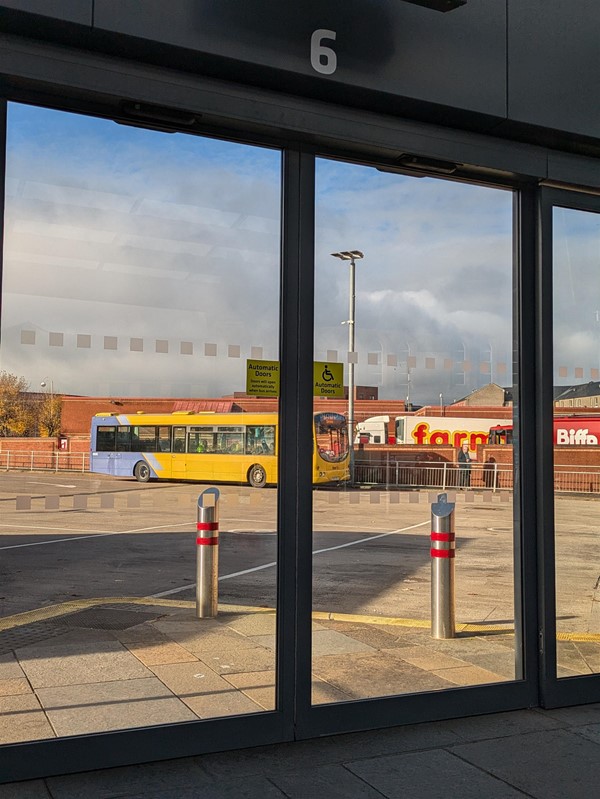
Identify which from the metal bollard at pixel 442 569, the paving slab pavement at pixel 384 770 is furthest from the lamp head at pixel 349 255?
the paving slab pavement at pixel 384 770

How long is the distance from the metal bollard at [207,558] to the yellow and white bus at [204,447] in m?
0.16

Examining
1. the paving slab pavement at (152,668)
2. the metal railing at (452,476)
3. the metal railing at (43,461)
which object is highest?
the metal railing at (43,461)

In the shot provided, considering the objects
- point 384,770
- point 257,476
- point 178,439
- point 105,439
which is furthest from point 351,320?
point 384,770

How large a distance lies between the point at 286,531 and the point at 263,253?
4.91 ft

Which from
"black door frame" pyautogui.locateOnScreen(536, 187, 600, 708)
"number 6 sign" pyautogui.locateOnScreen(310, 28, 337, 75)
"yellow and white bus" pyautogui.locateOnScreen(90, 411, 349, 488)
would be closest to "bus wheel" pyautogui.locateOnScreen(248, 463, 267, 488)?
"yellow and white bus" pyautogui.locateOnScreen(90, 411, 349, 488)

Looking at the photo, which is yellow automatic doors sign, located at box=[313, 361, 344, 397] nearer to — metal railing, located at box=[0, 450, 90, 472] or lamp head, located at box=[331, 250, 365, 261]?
lamp head, located at box=[331, 250, 365, 261]

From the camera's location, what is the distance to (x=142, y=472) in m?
4.26

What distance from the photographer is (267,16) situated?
412 cm

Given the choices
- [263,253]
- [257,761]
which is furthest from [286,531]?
[263,253]

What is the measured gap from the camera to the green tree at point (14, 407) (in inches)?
156

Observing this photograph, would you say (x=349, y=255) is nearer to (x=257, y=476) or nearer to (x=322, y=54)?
(x=322, y=54)

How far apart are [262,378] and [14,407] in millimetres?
1280

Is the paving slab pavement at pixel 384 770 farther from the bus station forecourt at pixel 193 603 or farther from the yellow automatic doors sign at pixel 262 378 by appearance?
the yellow automatic doors sign at pixel 262 378

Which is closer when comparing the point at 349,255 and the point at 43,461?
the point at 43,461
